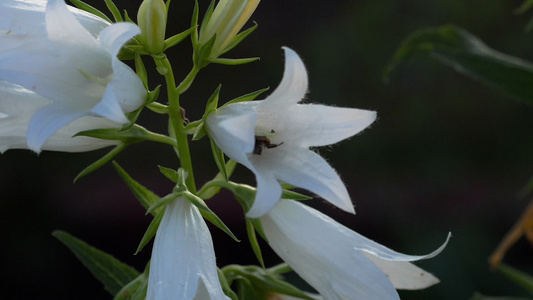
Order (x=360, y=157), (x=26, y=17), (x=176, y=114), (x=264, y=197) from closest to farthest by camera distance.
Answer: (x=264, y=197)
(x=26, y=17)
(x=176, y=114)
(x=360, y=157)

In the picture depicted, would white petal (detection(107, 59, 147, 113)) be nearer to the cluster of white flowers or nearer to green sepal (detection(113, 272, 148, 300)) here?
the cluster of white flowers

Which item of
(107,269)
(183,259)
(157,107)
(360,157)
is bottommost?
(360,157)

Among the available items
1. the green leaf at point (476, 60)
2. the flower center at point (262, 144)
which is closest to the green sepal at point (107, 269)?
the flower center at point (262, 144)

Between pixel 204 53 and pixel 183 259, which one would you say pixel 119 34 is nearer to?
pixel 204 53

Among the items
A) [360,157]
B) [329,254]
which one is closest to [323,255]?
[329,254]

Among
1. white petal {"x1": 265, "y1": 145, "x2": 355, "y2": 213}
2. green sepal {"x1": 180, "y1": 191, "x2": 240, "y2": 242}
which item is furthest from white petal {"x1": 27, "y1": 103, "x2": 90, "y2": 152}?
white petal {"x1": 265, "y1": 145, "x2": 355, "y2": 213}

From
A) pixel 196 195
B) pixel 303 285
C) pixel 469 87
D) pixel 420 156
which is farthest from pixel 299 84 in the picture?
pixel 469 87

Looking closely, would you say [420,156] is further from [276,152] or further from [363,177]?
[276,152]
